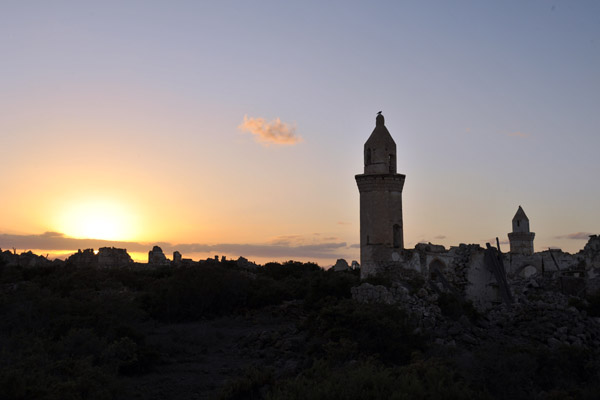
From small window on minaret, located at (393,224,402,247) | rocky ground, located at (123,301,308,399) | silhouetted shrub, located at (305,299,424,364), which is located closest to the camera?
rocky ground, located at (123,301,308,399)

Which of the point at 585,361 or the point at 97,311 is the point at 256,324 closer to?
the point at 97,311

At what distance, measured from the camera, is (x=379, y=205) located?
3231 cm

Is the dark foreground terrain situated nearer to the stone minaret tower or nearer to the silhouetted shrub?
the silhouetted shrub

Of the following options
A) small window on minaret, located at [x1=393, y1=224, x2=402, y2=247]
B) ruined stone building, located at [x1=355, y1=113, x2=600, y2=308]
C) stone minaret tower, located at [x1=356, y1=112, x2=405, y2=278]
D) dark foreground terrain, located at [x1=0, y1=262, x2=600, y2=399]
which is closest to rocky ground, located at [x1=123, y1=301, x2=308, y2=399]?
dark foreground terrain, located at [x1=0, y1=262, x2=600, y2=399]

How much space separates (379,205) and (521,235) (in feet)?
80.0

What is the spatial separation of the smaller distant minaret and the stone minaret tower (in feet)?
75.6

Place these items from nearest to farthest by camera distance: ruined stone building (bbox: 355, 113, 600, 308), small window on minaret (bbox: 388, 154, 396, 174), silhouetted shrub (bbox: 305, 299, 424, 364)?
silhouetted shrub (bbox: 305, 299, 424, 364), ruined stone building (bbox: 355, 113, 600, 308), small window on minaret (bbox: 388, 154, 396, 174)

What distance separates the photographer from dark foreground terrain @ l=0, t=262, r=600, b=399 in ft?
31.2

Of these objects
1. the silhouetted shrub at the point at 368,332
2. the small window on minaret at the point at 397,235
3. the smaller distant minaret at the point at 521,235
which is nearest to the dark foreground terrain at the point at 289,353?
the silhouetted shrub at the point at 368,332

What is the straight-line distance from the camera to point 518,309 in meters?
17.8

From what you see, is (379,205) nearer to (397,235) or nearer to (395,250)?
(397,235)

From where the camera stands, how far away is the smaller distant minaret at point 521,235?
5056cm

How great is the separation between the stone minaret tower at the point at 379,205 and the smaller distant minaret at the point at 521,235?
75.6 ft

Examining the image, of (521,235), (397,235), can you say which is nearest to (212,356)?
(397,235)
